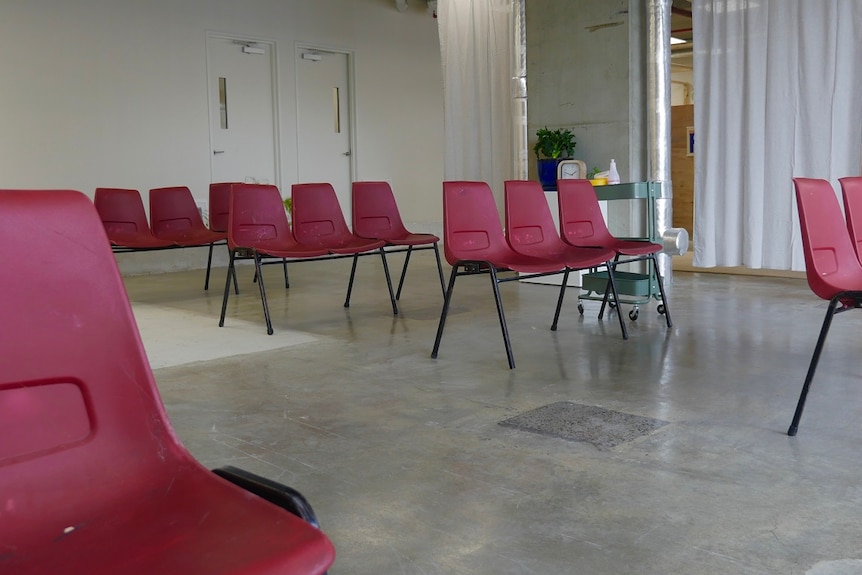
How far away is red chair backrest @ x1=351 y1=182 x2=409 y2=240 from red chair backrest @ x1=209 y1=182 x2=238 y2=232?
166 cm

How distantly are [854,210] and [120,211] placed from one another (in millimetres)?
5162

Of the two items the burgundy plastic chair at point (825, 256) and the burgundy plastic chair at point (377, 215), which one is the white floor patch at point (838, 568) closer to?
the burgundy plastic chair at point (825, 256)

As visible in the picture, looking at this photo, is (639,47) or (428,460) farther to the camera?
(639,47)

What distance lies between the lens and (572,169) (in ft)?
22.2

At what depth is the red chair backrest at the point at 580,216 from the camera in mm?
4762

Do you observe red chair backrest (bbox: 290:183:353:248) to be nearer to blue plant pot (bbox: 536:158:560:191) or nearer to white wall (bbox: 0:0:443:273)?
blue plant pot (bbox: 536:158:560:191)

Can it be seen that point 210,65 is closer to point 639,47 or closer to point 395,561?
point 639,47

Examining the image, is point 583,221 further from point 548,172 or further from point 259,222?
point 548,172

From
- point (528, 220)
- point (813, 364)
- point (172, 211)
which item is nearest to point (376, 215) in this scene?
point (528, 220)

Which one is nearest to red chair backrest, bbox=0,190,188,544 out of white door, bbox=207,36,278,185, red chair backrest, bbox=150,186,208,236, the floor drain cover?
the floor drain cover

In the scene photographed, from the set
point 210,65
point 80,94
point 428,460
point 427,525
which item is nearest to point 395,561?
point 427,525

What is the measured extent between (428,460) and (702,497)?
0.80 meters

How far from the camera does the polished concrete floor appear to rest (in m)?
1.96

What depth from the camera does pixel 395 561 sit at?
74.9 inches
